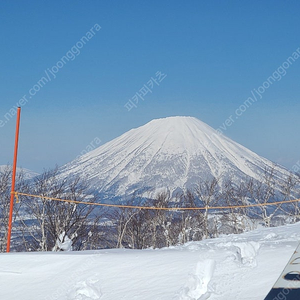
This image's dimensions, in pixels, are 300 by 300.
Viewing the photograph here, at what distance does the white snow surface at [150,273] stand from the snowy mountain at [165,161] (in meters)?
74.4

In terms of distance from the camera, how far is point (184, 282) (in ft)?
16.9

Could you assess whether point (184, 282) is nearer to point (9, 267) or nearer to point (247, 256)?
point (247, 256)

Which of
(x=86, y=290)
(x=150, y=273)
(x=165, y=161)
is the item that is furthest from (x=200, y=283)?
(x=165, y=161)

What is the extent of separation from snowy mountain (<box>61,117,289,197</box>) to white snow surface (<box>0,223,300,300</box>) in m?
74.4

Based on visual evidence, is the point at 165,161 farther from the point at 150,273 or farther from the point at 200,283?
the point at 200,283

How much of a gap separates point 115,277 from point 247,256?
178 cm

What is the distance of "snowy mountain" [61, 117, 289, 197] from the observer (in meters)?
90.8

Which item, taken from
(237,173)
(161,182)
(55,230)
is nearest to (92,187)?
(161,182)

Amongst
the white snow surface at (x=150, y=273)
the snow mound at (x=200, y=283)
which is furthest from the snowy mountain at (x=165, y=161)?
the snow mound at (x=200, y=283)

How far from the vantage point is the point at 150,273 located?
5.55 m

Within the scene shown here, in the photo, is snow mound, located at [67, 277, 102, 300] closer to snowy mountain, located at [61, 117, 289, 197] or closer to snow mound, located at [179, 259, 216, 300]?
snow mound, located at [179, 259, 216, 300]

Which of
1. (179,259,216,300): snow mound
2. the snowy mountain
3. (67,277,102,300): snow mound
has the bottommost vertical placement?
(67,277,102,300): snow mound

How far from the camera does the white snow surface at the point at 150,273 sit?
4.93m

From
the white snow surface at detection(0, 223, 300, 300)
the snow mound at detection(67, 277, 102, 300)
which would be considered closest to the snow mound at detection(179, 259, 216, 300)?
the white snow surface at detection(0, 223, 300, 300)
